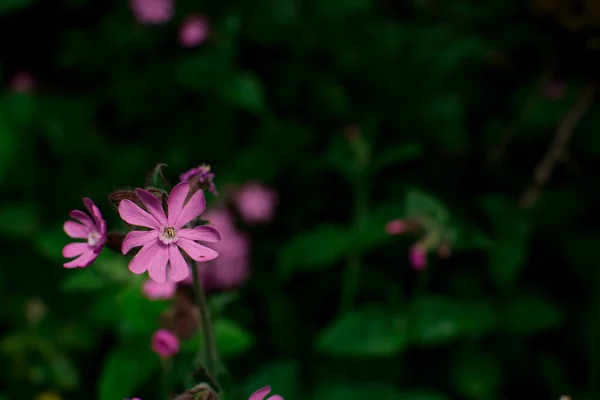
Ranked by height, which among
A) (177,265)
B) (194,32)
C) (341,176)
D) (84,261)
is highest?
(194,32)

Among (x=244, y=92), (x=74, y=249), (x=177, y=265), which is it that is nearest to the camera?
(x=177, y=265)

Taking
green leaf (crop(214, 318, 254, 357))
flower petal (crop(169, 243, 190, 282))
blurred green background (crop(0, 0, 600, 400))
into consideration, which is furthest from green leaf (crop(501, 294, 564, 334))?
flower petal (crop(169, 243, 190, 282))

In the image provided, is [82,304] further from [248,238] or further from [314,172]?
[314,172]

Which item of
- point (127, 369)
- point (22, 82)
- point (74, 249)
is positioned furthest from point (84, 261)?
point (22, 82)

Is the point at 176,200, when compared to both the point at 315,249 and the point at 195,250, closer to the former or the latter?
the point at 195,250

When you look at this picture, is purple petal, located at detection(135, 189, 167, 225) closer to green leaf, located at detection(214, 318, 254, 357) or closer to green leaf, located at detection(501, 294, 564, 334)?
green leaf, located at detection(214, 318, 254, 357)
